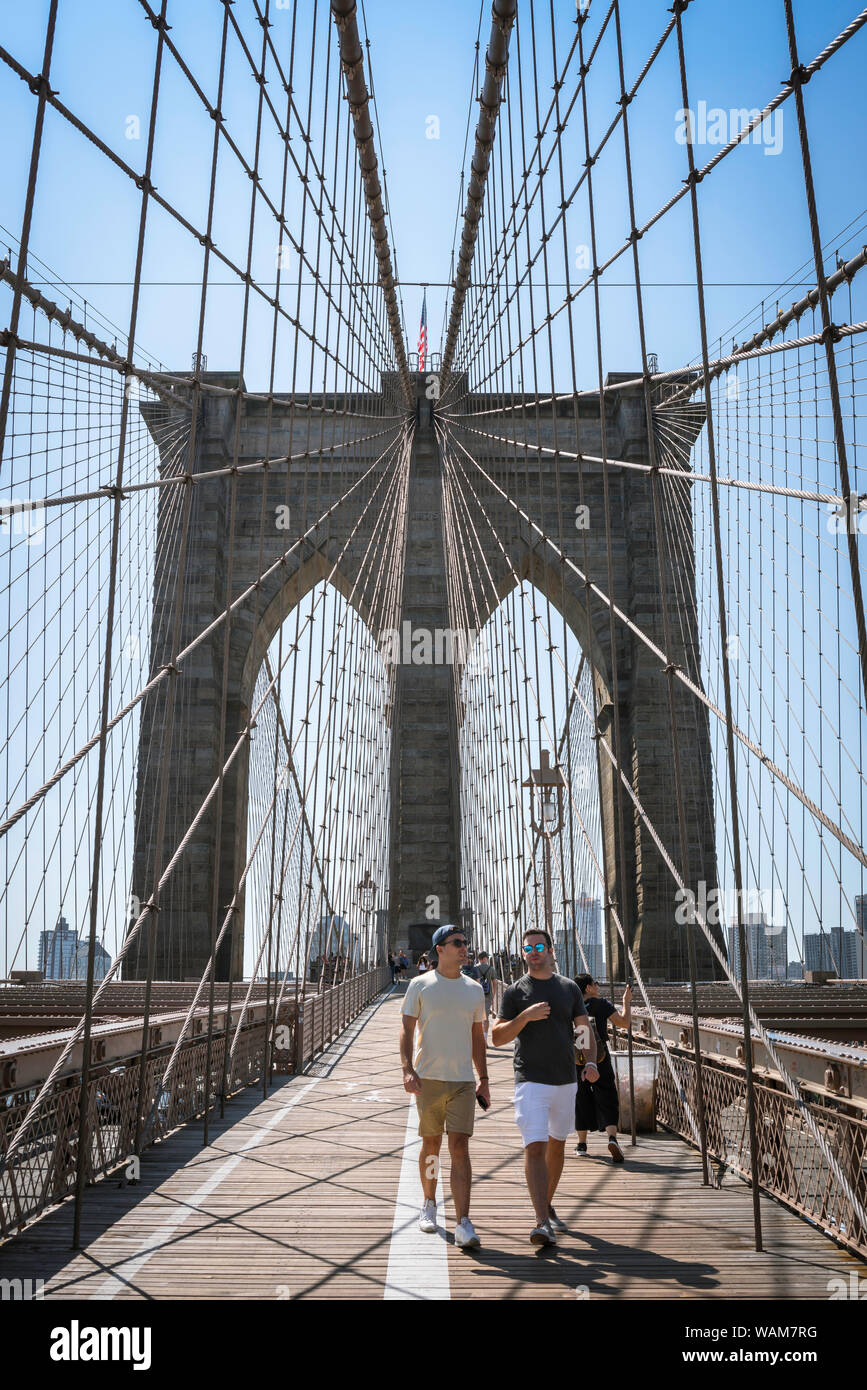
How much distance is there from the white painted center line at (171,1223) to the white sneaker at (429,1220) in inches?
26.1

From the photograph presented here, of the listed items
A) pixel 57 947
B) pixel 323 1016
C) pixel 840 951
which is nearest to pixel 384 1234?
pixel 323 1016

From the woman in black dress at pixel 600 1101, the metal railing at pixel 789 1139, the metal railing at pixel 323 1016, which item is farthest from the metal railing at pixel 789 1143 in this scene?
the metal railing at pixel 323 1016

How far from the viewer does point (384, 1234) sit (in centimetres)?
306

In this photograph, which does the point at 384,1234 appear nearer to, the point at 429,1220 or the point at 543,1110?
the point at 429,1220

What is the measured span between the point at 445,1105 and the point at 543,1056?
0.31 m

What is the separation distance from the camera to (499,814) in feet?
45.4

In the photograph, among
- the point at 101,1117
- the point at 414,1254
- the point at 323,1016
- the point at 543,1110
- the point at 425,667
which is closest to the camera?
the point at 414,1254

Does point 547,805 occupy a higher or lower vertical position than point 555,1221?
higher

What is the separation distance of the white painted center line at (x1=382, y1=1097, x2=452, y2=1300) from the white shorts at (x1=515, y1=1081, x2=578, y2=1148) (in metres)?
0.37

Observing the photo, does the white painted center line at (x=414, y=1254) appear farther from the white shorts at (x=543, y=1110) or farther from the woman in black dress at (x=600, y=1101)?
the woman in black dress at (x=600, y=1101)

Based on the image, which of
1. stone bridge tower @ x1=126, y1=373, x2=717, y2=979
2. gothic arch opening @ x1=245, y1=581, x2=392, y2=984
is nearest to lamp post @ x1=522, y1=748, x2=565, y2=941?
gothic arch opening @ x1=245, y1=581, x2=392, y2=984
